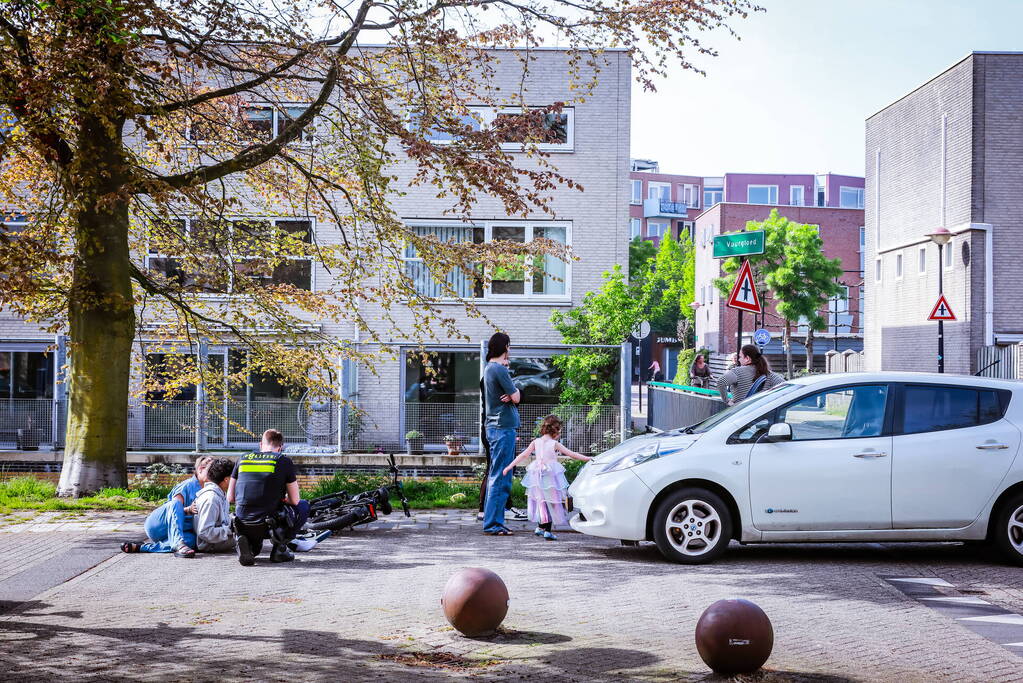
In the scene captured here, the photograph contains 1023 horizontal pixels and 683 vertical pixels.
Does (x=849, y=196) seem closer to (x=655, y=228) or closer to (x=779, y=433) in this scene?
(x=655, y=228)

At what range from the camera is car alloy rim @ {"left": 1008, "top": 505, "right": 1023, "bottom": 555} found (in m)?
9.39

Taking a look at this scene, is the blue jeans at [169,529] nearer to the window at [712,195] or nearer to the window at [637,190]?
the window at [637,190]

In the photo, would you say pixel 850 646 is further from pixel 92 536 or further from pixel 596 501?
pixel 92 536

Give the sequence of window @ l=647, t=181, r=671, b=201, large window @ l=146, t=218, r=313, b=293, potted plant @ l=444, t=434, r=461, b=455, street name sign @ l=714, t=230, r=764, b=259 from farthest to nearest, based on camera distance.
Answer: window @ l=647, t=181, r=671, b=201 → potted plant @ l=444, t=434, r=461, b=455 → large window @ l=146, t=218, r=313, b=293 → street name sign @ l=714, t=230, r=764, b=259

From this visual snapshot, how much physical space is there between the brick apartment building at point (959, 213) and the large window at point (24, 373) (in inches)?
991

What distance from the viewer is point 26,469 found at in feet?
62.7

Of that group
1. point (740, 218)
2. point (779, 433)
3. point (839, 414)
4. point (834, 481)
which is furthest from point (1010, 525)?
point (740, 218)

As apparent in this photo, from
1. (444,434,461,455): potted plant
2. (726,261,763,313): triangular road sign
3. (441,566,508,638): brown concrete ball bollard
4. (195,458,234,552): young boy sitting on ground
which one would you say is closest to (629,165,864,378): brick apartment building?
(444,434,461,455): potted plant

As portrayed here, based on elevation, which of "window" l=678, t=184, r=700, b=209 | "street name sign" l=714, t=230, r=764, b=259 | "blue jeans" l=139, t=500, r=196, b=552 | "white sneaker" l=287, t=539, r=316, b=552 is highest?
"window" l=678, t=184, r=700, b=209

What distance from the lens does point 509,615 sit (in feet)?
23.9

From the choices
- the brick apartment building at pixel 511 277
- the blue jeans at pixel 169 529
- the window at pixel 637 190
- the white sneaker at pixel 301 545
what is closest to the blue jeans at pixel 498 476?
the white sneaker at pixel 301 545

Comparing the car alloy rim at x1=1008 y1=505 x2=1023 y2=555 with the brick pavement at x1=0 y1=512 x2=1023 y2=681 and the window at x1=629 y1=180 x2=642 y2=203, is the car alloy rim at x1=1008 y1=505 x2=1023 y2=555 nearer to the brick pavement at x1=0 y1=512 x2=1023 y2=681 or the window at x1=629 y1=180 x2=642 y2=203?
the brick pavement at x1=0 y1=512 x2=1023 y2=681

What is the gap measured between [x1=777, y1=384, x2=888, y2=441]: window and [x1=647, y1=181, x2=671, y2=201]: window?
87.0m

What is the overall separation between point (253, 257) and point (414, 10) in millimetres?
4545
